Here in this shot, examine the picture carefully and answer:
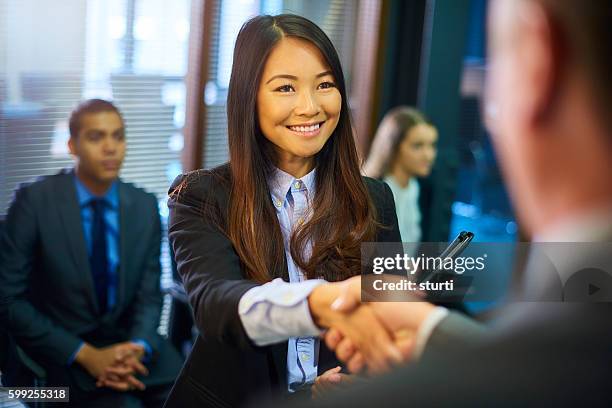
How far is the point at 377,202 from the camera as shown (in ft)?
3.93

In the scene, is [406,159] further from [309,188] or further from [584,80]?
[584,80]

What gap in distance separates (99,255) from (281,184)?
4.53 feet

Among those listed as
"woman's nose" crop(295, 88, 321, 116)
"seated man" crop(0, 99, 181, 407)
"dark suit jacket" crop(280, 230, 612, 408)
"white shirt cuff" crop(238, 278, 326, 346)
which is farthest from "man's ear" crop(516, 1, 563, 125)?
"seated man" crop(0, 99, 181, 407)

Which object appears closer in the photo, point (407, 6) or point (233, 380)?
point (233, 380)

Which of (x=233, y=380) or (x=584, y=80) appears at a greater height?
(x=584, y=80)

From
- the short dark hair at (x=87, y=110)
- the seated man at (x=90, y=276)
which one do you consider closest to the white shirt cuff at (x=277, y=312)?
the seated man at (x=90, y=276)

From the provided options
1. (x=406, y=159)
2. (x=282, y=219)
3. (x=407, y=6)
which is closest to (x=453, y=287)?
(x=282, y=219)

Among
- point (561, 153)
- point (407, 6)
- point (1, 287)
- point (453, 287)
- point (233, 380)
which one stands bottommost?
point (1, 287)

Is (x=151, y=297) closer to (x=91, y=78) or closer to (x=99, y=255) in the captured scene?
(x=99, y=255)

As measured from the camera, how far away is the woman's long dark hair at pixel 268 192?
3.38ft

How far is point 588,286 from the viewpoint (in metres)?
0.56

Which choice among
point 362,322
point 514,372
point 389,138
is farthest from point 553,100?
point 389,138

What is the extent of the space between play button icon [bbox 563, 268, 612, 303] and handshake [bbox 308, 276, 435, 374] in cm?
10

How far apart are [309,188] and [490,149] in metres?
4.54
